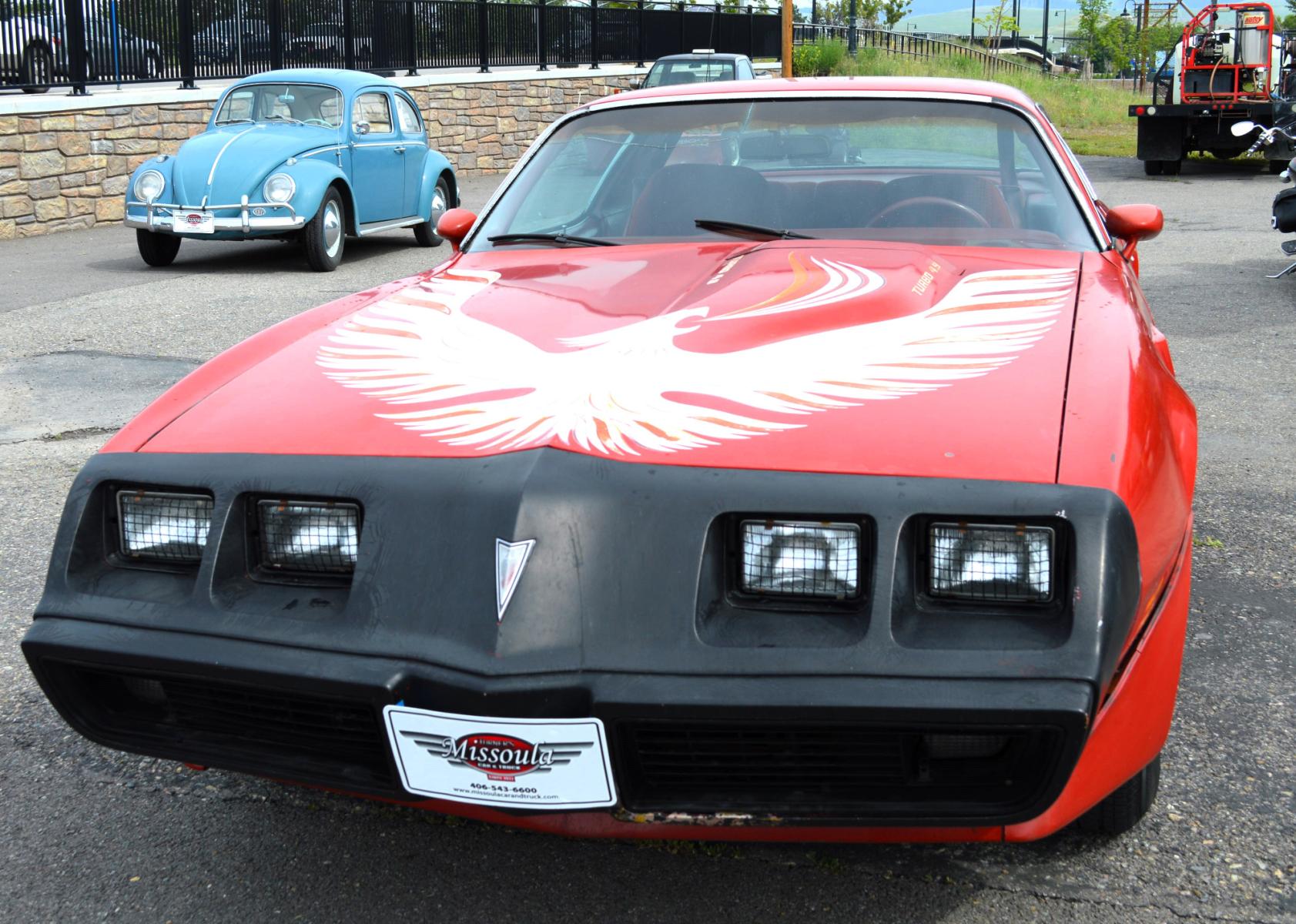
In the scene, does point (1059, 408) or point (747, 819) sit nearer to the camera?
point (747, 819)

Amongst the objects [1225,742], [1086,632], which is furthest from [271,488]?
[1225,742]

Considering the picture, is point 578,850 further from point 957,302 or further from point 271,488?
point 957,302

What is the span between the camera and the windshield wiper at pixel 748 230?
3.25 metres

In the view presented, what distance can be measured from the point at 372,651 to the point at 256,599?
9.9 inches

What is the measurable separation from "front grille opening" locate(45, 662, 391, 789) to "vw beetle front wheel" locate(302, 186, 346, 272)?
29.1ft

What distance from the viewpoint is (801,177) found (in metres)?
3.57

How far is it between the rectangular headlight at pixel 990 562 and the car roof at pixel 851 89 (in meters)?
2.06

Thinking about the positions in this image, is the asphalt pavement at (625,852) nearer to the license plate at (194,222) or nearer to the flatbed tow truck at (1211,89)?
the license plate at (194,222)

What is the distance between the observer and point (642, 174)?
3.57 metres

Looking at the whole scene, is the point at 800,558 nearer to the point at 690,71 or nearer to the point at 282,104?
the point at 282,104

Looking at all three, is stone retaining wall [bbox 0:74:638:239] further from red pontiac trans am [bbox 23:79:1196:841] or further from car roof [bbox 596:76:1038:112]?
red pontiac trans am [bbox 23:79:1196:841]

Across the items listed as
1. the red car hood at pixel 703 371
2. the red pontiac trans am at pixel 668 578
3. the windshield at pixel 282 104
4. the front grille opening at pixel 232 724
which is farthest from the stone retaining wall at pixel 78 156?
the front grille opening at pixel 232 724

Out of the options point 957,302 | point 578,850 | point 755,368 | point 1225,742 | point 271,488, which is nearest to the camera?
point 271,488

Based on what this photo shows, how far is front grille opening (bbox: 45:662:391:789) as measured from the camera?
Result: 1.95m
